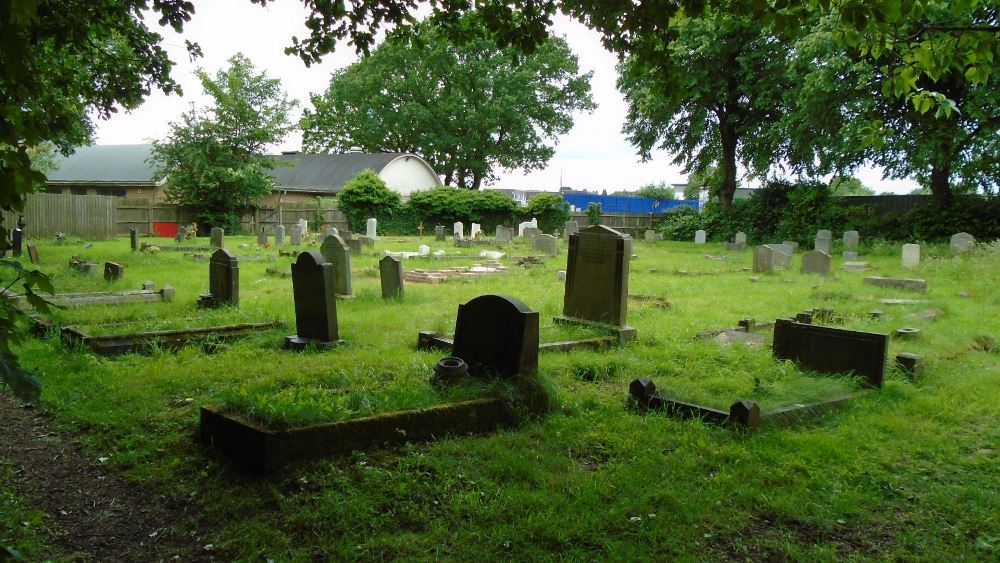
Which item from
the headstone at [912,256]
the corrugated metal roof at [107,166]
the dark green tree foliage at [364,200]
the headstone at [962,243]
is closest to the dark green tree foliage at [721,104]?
the headstone at [962,243]

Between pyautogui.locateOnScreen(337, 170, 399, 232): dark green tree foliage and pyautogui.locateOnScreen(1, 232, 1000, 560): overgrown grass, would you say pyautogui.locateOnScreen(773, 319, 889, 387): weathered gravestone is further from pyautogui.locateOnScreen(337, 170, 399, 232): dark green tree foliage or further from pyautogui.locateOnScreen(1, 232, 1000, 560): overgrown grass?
pyautogui.locateOnScreen(337, 170, 399, 232): dark green tree foliage

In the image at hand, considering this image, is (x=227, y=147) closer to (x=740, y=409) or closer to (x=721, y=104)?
(x=721, y=104)

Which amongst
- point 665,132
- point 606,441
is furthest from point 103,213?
point 606,441

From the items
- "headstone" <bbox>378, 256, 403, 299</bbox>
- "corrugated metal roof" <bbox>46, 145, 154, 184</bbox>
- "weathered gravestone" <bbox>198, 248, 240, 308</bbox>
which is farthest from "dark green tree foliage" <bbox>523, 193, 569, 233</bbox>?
"weathered gravestone" <bbox>198, 248, 240, 308</bbox>

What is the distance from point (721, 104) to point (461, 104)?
66.6ft

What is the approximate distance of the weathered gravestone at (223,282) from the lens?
10.2 metres

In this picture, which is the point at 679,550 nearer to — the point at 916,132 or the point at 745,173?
the point at 916,132

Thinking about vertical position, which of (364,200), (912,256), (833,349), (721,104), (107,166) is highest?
(721,104)

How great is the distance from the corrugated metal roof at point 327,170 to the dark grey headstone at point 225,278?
32.9 metres

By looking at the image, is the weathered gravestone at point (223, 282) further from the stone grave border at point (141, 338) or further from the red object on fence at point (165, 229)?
the red object on fence at point (165, 229)

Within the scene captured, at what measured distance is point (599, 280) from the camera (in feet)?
29.7

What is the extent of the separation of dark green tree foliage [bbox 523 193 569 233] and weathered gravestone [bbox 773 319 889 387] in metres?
33.7

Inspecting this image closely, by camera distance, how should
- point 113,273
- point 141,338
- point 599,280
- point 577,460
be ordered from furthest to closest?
point 113,273 → point 599,280 → point 141,338 → point 577,460

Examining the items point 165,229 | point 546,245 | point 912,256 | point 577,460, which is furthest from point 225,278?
point 165,229
